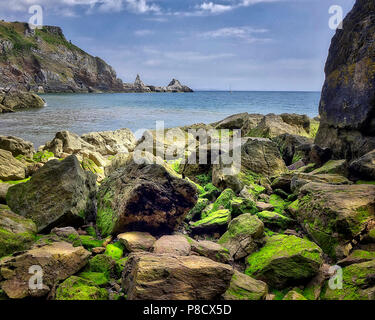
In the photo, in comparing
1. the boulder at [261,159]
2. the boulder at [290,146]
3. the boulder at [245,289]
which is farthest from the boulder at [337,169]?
the boulder at [245,289]

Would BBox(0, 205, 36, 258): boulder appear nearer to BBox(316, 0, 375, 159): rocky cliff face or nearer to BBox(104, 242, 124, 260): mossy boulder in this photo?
BBox(104, 242, 124, 260): mossy boulder

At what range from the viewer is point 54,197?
5.16 metres

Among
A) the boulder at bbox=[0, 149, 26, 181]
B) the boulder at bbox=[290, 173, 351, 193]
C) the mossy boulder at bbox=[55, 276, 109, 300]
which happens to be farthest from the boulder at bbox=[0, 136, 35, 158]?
the boulder at bbox=[290, 173, 351, 193]

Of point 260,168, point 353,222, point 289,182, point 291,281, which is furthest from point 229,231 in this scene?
point 260,168

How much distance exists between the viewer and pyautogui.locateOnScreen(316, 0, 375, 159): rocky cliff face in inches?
264

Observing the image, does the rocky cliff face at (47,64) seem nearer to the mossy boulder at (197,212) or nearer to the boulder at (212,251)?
the mossy boulder at (197,212)

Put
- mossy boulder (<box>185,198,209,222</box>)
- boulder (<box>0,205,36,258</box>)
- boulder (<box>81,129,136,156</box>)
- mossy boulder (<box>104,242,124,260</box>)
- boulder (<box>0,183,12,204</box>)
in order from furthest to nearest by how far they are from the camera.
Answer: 1. boulder (<box>81,129,136,156</box>)
2. mossy boulder (<box>185,198,209,222</box>)
3. boulder (<box>0,183,12,204</box>)
4. mossy boulder (<box>104,242,124,260</box>)
5. boulder (<box>0,205,36,258</box>)

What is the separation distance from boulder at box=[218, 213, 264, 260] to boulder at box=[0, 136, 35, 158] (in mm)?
7646

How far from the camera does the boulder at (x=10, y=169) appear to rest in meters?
6.83

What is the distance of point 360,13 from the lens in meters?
7.53

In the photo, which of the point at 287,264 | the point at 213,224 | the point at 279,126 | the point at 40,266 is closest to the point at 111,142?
the point at 279,126

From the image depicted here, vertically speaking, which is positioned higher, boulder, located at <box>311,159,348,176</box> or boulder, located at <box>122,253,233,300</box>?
boulder, located at <box>311,159,348,176</box>
